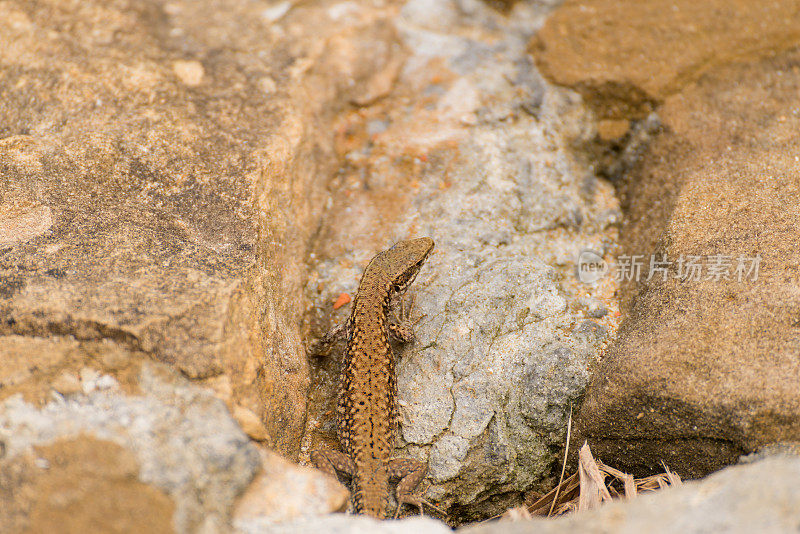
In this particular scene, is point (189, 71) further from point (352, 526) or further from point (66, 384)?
point (352, 526)

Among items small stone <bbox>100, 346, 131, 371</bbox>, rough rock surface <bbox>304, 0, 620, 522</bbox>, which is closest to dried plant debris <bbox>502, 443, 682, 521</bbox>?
rough rock surface <bbox>304, 0, 620, 522</bbox>

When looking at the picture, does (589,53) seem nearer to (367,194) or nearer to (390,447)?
(367,194)

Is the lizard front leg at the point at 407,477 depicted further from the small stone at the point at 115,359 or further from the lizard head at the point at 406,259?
the small stone at the point at 115,359

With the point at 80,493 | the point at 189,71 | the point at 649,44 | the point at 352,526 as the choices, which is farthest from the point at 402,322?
the point at 649,44

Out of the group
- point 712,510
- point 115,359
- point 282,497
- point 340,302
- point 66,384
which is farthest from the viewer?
point 340,302

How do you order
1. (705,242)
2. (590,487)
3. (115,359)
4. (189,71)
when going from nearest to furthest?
1. (115,359)
2. (590,487)
3. (705,242)
4. (189,71)

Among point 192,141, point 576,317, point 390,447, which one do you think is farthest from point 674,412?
point 192,141

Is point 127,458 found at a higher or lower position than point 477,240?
higher

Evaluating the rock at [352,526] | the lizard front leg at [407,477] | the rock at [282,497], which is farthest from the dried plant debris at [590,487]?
the rock at [282,497]
